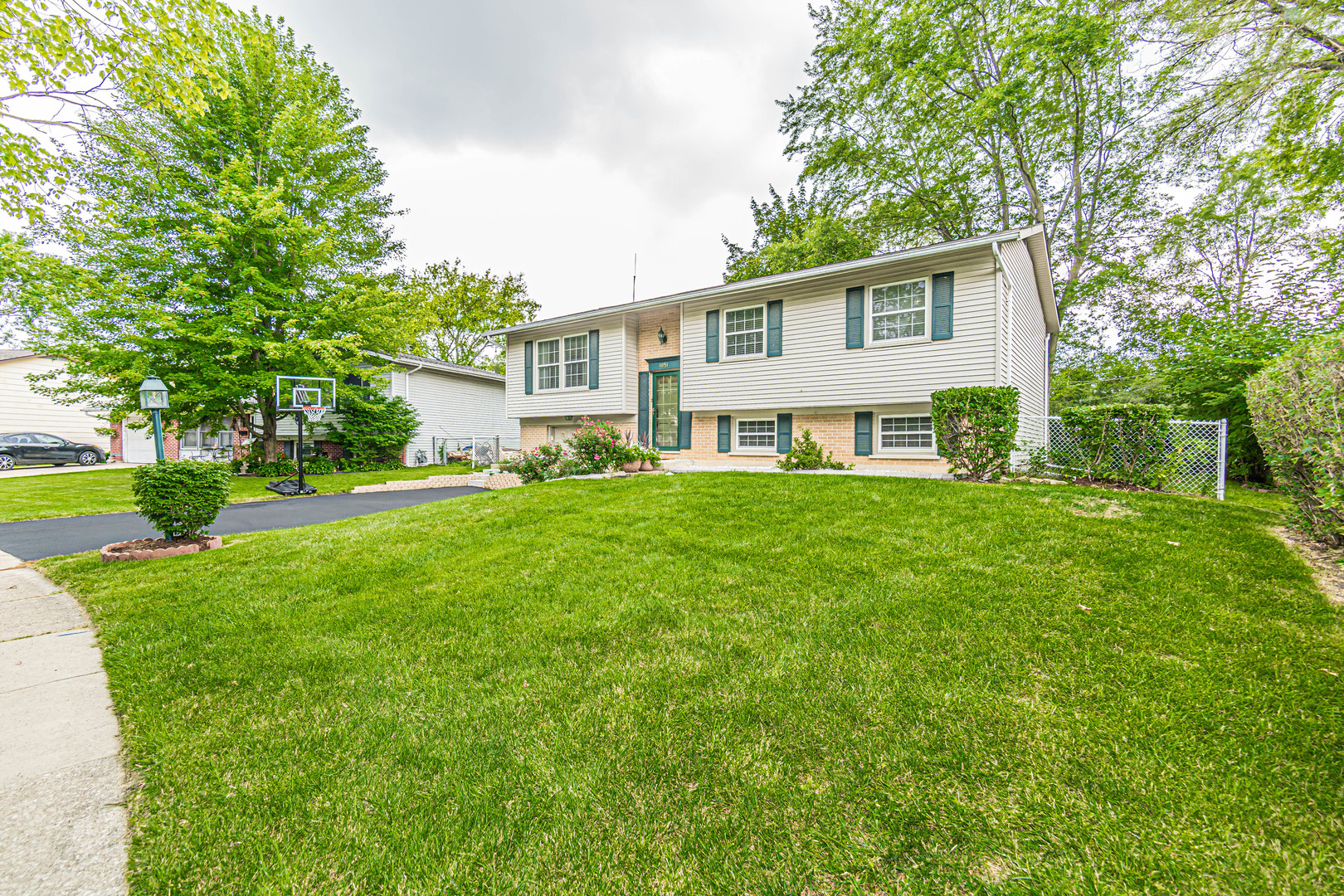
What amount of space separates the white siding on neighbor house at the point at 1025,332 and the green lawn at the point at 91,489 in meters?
16.1

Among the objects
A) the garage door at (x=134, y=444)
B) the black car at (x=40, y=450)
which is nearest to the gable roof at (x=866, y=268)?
the black car at (x=40, y=450)

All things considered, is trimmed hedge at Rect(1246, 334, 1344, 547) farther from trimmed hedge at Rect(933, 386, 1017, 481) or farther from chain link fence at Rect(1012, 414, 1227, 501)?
trimmed hedge at Rect(933, 386, 1017, 481)

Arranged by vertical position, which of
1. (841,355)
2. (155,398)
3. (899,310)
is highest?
(899,310)

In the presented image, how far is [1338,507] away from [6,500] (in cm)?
2033

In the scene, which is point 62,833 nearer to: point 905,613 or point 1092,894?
point 1092,894

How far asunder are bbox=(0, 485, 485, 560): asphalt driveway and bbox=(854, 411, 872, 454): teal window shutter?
9349 mm

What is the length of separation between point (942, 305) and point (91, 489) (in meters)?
20.3

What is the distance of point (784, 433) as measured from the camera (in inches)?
453

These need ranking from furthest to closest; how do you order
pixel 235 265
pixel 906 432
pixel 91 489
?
pixel 235 265 < pixel 91 489 < pixel 906 432

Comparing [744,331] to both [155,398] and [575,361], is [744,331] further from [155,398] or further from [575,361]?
[155,398]

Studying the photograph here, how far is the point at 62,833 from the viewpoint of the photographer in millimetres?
1686

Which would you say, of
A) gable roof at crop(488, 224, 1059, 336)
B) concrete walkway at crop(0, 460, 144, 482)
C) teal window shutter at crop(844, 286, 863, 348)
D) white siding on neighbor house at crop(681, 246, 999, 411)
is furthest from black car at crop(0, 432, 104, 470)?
teal window shutter at crop(844, 286, 863, 348)

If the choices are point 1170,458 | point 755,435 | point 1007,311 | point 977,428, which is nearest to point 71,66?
point 755,435

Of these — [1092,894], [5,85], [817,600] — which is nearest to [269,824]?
[1092,894]
